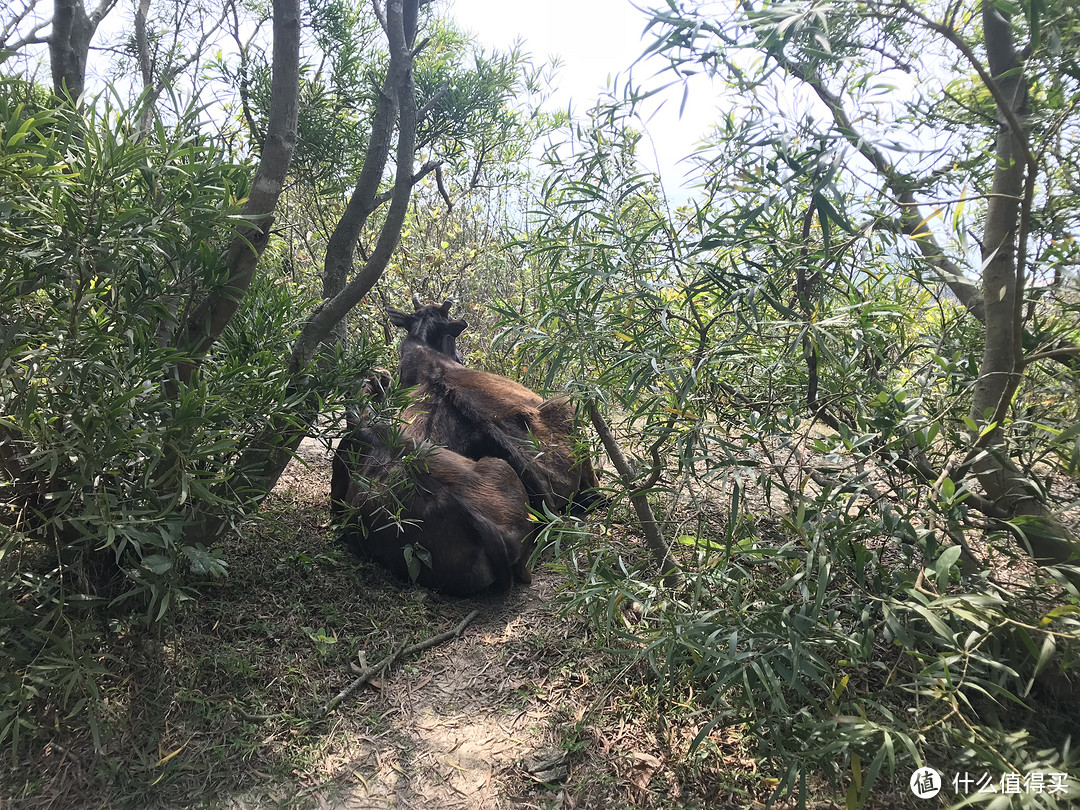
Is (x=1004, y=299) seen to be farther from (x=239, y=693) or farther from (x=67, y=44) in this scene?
(x=67, y=44)

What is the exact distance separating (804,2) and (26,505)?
9.43ft

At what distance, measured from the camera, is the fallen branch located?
2.56 m

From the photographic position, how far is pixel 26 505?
7.10ft

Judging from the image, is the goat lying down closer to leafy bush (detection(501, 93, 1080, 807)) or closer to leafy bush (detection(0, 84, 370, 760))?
leafy bush (detection(501, 93, 1080, 807))

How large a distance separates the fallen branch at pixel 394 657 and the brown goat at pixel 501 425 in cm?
90

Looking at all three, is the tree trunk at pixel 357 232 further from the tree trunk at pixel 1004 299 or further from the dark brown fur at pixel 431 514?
the tree trunk at pixel 1004 299

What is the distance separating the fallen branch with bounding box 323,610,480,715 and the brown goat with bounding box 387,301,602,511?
898 millimetres

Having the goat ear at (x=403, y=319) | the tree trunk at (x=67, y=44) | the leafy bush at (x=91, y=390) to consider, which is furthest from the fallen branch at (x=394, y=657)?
the tree trunk at (x=67, y=44)

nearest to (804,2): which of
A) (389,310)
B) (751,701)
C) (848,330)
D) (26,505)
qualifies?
(848,330)

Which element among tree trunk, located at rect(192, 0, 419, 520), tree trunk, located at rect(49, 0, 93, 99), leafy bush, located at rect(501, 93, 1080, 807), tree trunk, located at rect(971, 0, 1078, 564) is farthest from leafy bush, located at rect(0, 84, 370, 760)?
tree trunk, located at rect(971, 0, 1078, 564)

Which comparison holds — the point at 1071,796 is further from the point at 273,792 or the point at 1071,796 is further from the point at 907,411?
the point at 273,792

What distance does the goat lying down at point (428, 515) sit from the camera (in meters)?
3.27

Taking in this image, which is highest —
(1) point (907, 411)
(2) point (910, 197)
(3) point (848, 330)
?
(2) point (910, 197)

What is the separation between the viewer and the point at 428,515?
330 centimetres
